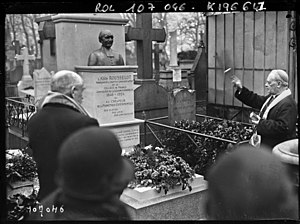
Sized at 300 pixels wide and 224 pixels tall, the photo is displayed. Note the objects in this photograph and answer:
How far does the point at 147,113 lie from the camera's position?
13.2 feet

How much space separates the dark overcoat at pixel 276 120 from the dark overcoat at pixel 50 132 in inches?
48.8

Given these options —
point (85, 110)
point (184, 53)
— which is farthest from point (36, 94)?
point (184, 53)

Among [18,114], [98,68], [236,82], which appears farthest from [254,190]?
[18,114]

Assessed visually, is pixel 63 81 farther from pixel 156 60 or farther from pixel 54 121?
pixel 156 60

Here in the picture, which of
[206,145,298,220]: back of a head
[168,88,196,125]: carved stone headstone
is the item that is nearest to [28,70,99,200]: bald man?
[168,88,196,125]: carved stone headstone

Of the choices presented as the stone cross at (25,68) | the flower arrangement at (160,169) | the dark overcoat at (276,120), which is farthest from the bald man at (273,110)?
the stone cross at (25,68)

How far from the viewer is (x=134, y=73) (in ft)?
13.0

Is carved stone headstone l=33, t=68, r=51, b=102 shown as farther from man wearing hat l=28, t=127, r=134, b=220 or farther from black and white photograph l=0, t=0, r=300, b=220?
man wearing hat l=28, t=127, r=134, b=220

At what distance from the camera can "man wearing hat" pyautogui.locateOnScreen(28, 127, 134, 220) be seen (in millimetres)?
3428

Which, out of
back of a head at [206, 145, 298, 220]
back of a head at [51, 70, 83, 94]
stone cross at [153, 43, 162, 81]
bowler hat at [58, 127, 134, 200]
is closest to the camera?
bowler hat at [58, 127, 134, 200]

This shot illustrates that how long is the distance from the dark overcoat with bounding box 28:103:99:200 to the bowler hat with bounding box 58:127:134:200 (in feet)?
0.25

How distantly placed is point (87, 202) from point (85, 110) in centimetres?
69

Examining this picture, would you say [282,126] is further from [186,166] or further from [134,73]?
[134,73]

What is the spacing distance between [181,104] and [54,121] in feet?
3.38
